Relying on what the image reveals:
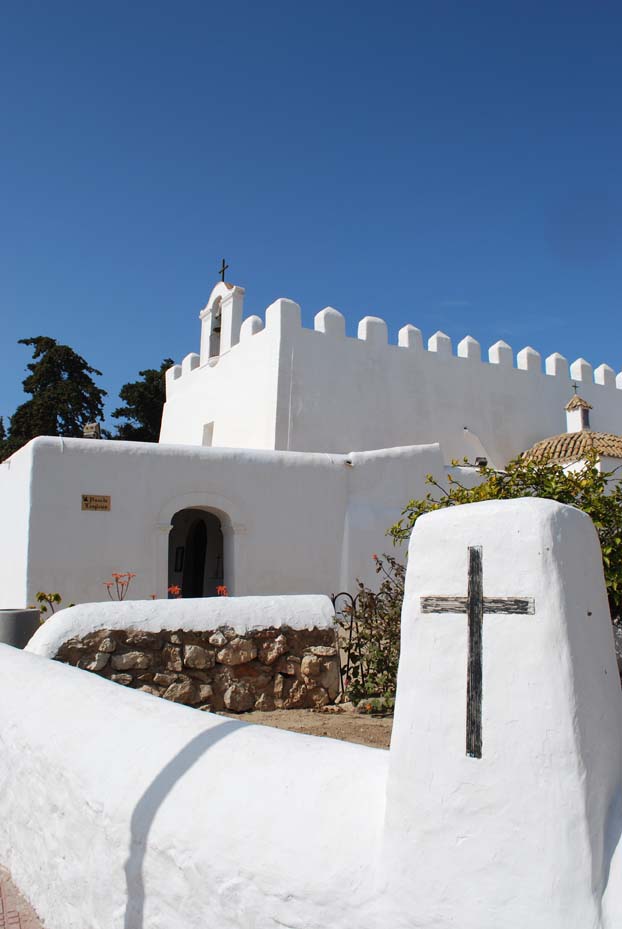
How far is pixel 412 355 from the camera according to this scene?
53.3 ft

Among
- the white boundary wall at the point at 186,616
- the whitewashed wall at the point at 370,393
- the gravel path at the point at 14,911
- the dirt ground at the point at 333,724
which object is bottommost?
the gravel path at the point at 14,911

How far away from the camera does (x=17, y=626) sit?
6.83 metres

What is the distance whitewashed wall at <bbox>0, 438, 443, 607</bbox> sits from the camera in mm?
10867

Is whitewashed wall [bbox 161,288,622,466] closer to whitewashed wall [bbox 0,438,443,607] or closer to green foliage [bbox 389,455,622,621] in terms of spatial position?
whitewashed wall [bbox 0,438,443,607]

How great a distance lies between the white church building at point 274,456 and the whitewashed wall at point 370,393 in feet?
0.12

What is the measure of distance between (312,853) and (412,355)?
14.8 meters

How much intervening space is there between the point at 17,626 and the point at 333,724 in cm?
310

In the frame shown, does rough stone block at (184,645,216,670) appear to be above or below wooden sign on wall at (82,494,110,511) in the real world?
below

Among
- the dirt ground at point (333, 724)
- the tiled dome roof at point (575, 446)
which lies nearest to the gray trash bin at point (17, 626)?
the dirt ground at point (333, 724)

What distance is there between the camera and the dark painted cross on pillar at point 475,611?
181cm

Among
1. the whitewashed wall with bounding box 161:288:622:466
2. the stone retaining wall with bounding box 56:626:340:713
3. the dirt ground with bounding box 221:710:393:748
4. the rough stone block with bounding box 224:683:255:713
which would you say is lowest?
the dirt ground with bounding box 221:710:393:748

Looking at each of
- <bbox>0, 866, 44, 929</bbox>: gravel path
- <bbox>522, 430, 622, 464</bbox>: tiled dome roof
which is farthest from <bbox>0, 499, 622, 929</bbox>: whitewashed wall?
<bbox>522, 430, 622, 464</bbox>: tiled dome roof

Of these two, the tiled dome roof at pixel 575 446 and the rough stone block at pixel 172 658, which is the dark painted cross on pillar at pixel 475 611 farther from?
the tiled dome roof at pixel 575 446

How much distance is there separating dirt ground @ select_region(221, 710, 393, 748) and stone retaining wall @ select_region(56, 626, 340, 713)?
0.65 ft
